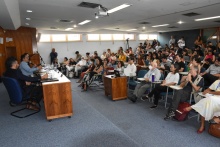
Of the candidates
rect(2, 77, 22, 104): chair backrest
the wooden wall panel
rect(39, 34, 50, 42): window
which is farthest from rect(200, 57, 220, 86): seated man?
rect(39, 34, 50, 42): window

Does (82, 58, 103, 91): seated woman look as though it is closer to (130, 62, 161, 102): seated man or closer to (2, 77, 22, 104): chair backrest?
(130, 62, 161, 102): seated man

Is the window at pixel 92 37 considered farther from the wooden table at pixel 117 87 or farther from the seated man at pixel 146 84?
the seated man at pixel 146 84

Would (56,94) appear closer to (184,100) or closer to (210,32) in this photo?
(184,100)

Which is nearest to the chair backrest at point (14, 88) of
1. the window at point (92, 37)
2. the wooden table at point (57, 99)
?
the wooden table at point (57, 99)

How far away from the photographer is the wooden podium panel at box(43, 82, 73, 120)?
3.31 meters

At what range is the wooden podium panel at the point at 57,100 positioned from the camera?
10.9ft

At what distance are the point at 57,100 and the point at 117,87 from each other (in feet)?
5.90

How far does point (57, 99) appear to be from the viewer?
3.39 meters

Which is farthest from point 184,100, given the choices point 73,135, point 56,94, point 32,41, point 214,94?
point 32,41

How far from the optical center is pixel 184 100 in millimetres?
3373

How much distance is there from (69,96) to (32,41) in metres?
7.09

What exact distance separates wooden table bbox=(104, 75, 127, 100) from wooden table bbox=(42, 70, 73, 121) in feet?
4.74

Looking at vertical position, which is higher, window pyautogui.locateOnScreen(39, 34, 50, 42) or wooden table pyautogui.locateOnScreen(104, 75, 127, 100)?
window pyautogui.locateOnScreen(39, 34, 50, 42)

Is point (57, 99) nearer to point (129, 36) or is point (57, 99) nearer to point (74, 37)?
point (74, 37)
